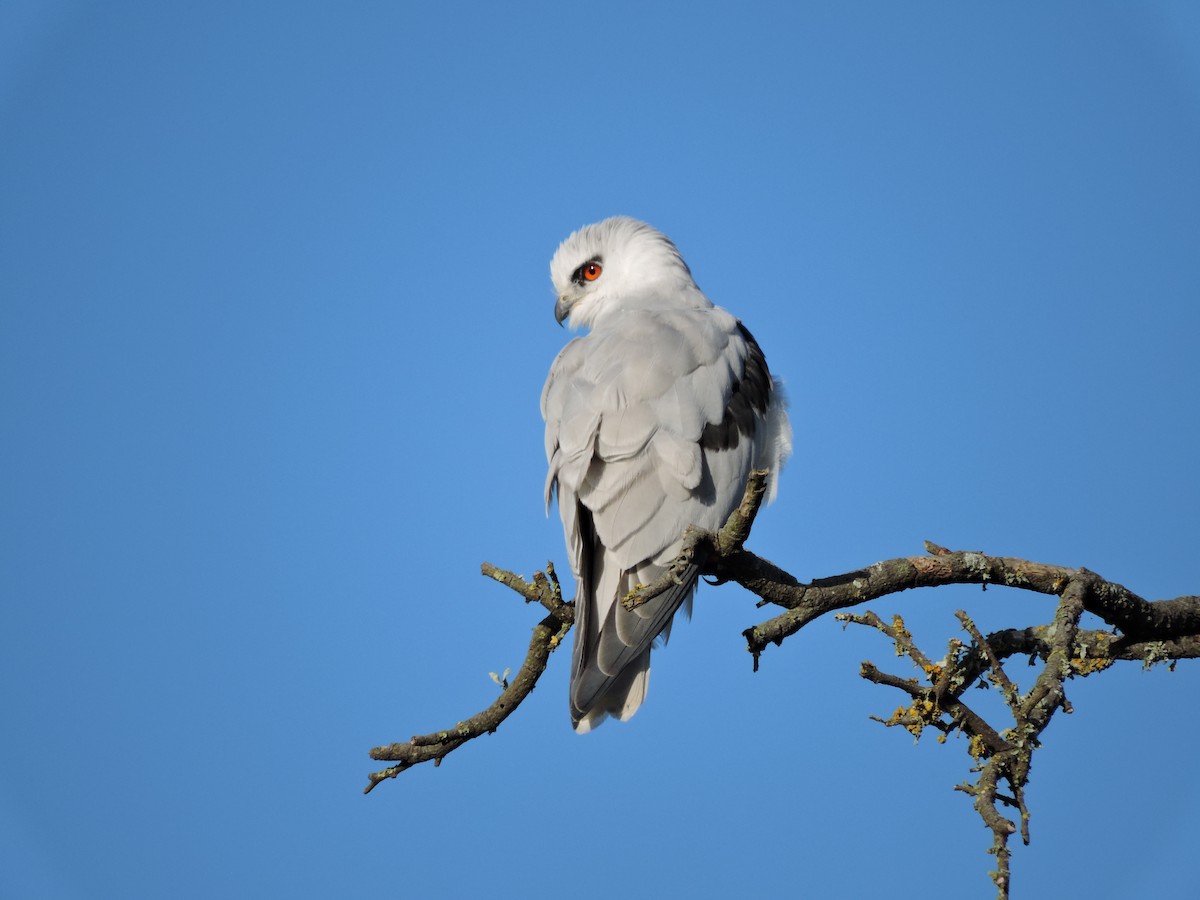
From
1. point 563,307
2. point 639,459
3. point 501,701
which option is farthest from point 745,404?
point 563,307

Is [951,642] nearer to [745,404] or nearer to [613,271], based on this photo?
[745,404]

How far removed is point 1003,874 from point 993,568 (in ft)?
6.10

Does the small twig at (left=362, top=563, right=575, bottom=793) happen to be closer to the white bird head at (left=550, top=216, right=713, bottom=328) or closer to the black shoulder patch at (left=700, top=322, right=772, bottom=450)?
the black shoulder patch at (left=700, top=322, right=772, bottom=450)

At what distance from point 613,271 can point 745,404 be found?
7.76ft

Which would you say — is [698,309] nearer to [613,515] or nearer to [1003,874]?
[613,515]

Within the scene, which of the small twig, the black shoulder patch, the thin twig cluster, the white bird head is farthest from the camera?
the white bird head

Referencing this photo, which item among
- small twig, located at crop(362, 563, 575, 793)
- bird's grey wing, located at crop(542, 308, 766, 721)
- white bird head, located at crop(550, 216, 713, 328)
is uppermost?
white bird head, located at crop(550, 216, 713, 328)

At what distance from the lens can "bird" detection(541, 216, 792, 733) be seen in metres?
4.85

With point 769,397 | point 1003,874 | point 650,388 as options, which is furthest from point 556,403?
point 1003,874

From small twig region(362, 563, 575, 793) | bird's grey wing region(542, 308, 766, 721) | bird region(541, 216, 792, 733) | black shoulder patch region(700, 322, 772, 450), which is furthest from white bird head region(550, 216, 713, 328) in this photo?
small twig region(362, 563, 575, 793)

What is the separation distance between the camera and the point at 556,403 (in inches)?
223

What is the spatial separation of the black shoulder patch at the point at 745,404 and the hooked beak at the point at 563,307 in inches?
76.3

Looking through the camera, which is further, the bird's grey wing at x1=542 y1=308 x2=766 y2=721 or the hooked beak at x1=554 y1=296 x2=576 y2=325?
the hooked beak at x1=554 y1=296 x2=576 y2=325

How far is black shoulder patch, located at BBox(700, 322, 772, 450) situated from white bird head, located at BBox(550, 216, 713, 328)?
82 cm
